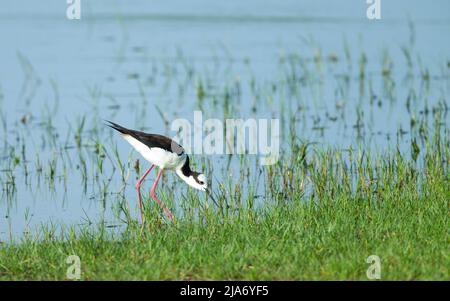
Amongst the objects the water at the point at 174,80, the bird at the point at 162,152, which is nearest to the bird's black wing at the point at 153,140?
the bird at the point at 162,152

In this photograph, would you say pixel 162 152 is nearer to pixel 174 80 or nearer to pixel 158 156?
pixel 158 156

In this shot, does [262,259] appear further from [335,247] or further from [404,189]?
[404,189]

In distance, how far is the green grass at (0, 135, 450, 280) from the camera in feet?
24.0

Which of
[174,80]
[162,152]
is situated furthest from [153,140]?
[174,80]

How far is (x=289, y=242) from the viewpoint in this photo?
796 cm

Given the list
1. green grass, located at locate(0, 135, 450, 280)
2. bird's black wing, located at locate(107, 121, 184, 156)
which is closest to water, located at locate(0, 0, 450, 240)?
bird's black wing, located at locate(107, 121, 184, 156)

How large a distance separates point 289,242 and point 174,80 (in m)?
9.00

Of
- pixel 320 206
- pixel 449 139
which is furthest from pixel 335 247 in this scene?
pixel 449 139

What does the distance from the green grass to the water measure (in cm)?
136

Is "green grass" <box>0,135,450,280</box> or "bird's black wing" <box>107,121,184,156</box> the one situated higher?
"bird's black wing" <box>107,121,184,156</box>

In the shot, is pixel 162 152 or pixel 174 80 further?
pixel 174 80

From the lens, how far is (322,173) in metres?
10.2

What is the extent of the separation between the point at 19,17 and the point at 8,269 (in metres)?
16.1

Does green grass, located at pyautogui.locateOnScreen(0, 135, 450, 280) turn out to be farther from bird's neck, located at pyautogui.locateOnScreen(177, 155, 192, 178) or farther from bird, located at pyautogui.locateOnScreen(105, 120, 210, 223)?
bird's neck, located at pyautogui.locateOnScreen(177, 155, 192, 178)
